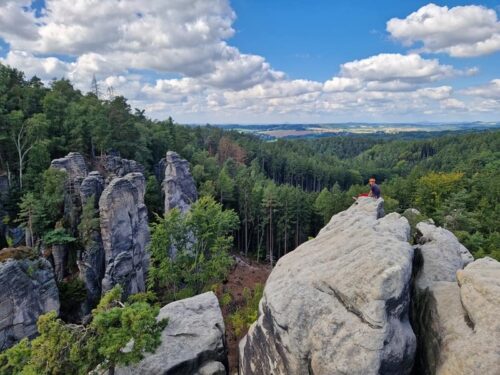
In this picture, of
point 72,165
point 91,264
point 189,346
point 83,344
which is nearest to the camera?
point 83,344

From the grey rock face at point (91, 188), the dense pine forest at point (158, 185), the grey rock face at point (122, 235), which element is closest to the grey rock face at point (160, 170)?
the dense pine forest at point (158, 185)

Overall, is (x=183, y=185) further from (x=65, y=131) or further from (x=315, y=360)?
(x=315, y=360)

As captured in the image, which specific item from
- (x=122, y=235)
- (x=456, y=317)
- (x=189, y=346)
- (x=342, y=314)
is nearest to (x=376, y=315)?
(x=342, y=314)

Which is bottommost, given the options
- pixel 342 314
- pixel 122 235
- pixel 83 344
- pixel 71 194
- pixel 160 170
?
pixel 122 235

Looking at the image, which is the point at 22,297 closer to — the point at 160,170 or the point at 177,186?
the point at 177,186

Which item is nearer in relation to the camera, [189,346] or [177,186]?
[189,346]

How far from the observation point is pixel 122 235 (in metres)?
32.9

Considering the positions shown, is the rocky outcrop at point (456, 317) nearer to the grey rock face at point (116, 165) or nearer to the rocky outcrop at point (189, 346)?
the rocky outcrop at point (189, 346)

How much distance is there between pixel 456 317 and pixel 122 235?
2946 cm

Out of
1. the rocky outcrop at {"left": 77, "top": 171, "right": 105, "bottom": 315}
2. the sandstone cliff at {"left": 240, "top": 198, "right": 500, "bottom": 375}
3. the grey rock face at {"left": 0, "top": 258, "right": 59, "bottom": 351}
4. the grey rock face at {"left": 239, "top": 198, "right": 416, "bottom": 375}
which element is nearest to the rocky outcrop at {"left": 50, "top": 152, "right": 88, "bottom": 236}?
the rocky outcrop at {"left": 77, "top": 171, "right": 105, "bottom": 315}

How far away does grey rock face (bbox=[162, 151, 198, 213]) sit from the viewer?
4769cm

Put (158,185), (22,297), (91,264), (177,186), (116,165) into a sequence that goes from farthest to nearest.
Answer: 1. (158,185)
2. (177,186)
3. (116,165)
4. (91,264)
5. (22,297)

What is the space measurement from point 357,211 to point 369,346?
941 centimetres

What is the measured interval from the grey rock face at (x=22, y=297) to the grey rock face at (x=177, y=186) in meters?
22.8
